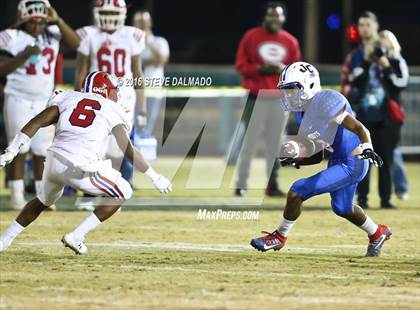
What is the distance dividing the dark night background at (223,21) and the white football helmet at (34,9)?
595 inches

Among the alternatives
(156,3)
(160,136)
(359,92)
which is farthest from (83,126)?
(156,3)

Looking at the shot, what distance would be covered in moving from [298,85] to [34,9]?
3809mm

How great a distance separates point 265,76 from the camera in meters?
13.0

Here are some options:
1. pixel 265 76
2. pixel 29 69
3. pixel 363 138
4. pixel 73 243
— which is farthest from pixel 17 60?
pixel 363 138

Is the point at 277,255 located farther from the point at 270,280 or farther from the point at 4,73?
the point at 4,73

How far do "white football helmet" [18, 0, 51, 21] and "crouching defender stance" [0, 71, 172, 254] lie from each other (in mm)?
3018

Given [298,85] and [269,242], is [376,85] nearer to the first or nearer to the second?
[298,85]

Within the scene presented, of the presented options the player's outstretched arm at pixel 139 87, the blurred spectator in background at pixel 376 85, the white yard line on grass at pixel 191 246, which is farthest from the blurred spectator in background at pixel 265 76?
the white yard line on grass at pixel 191 246

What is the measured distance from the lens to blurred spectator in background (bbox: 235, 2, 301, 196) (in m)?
13.0

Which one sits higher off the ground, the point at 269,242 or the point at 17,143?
the point at 17,143

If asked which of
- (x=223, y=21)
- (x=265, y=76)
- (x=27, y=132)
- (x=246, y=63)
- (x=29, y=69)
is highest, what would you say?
(x=27, y=132)

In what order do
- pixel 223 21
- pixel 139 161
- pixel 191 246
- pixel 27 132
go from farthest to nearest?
1. pixel 223 21
2. pixel 191 246
3. pixel 139 161
4. pixel 27 132

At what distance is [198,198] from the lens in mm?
Result: 13188

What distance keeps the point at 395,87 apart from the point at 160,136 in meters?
5.26
